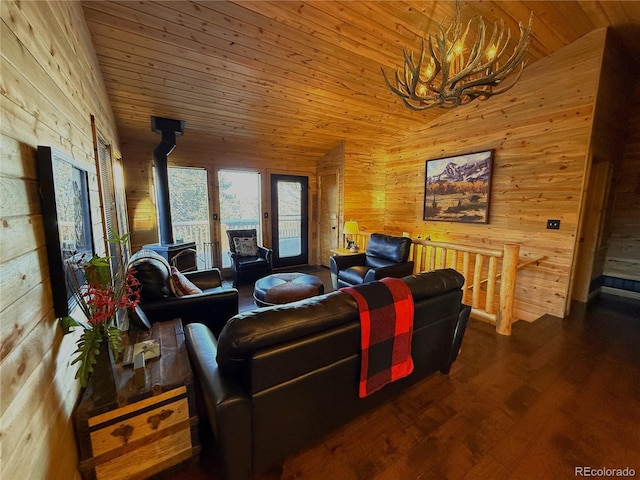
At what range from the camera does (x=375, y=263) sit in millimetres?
3941

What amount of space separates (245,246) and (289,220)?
1389 mm

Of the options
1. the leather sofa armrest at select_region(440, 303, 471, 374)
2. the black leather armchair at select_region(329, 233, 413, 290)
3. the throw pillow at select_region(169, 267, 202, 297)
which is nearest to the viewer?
the leather sofa armrest at select_region(440, 303, 471, 374)

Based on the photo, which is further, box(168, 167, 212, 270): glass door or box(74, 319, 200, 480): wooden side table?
box(168, 167, 212, 270): glass door

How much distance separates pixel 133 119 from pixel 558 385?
17.5 ft

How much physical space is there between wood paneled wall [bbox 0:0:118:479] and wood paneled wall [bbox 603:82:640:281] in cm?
604

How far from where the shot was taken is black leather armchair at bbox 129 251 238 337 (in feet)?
6.70

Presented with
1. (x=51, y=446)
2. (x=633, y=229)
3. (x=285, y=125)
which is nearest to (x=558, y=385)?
(x=51, y=446)

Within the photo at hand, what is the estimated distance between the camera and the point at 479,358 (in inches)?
92.2

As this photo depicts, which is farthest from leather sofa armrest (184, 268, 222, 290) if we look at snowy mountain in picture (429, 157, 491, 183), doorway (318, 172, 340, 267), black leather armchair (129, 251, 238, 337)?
snowy mountain in picture (429, 157, 491, 183)

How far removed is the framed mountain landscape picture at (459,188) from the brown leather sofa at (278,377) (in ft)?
12.1

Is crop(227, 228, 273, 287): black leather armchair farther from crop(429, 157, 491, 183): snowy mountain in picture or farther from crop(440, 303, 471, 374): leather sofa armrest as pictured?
crop(429, 157, 491, 183): snowy mountain in picture

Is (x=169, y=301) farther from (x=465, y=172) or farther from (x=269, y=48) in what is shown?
(x=465, y=172)

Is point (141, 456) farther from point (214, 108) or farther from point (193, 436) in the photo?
point (214, 108)

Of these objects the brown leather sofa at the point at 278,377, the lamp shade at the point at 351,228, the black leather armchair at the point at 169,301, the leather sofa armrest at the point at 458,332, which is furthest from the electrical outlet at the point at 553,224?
the black leather armchair at the point at 169,301
